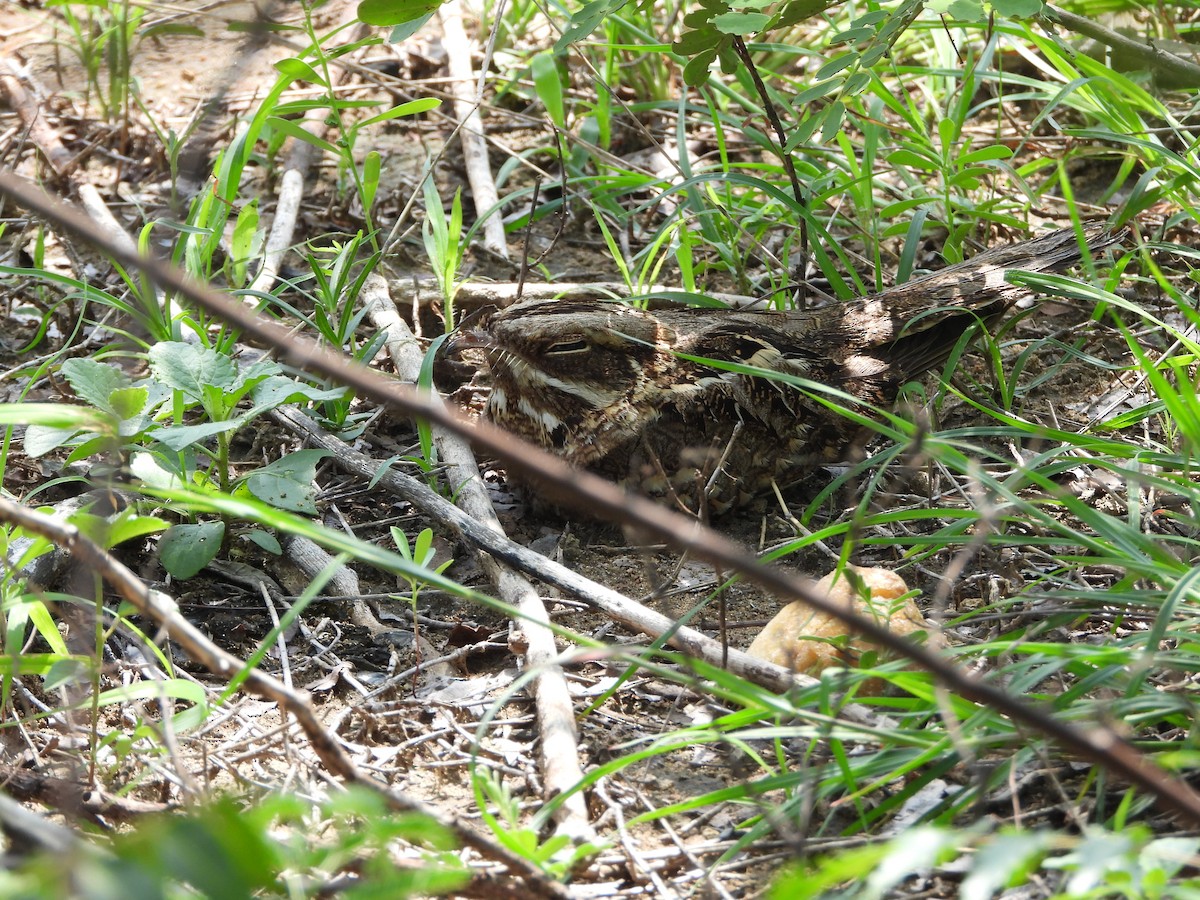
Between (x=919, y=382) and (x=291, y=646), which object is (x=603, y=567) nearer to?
(x=291, y=646)

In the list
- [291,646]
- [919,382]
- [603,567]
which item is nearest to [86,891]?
[291,646]

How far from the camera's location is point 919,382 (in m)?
3.07

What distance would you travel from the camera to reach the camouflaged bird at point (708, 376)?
2.82 m

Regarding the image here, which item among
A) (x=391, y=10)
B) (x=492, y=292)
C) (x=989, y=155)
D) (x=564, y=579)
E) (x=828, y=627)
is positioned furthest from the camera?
(x=492, y=292)

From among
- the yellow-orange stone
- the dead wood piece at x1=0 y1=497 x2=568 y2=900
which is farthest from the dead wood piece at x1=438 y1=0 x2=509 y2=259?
the dead wood piece at x1=0 y1=497 x2=568 y2=900

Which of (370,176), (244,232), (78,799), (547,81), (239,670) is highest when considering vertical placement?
(547,81)

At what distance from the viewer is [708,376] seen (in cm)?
292

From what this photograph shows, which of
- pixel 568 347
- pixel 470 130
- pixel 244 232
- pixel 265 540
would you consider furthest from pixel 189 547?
pixel 470 130

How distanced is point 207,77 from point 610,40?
1.81 m

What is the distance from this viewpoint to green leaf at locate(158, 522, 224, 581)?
7.45 feet

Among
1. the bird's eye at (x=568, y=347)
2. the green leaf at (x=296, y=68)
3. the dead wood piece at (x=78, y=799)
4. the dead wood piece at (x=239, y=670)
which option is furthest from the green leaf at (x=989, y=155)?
the dead wood piece at (x=78, y=799)

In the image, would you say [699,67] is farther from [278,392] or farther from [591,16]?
[278,392]

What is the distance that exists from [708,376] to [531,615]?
104cm

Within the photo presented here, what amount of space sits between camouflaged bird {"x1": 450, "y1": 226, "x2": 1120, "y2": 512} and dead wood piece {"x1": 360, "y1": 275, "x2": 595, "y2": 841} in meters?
0.22
